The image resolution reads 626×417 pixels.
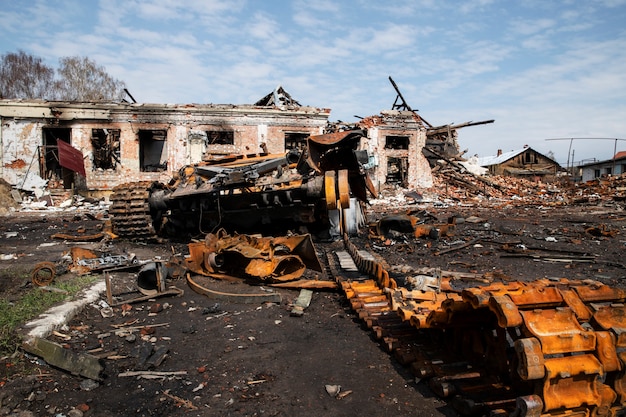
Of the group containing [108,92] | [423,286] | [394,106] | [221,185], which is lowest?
[423,286]

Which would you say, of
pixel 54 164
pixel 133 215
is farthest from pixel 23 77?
pixel 133 215

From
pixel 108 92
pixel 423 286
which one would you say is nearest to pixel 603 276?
pixel 423 286

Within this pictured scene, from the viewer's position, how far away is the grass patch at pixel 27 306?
134 inches

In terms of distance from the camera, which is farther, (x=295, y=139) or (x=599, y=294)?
(x=295, y=139)

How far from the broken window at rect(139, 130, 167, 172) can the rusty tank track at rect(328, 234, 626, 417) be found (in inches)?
851

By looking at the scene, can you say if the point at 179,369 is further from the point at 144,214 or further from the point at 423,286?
the point at 144,214

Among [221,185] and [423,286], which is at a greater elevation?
[221,185]

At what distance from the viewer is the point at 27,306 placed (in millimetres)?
4242

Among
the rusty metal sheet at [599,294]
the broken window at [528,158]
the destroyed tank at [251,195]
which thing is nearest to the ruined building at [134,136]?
the destroyed tank at [251,195]

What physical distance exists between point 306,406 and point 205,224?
7045 mm

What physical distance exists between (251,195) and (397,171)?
1805cm

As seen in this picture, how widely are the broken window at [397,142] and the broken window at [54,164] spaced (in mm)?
18027

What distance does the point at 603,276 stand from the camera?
636 centimetres

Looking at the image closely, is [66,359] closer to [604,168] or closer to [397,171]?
[397,171]
